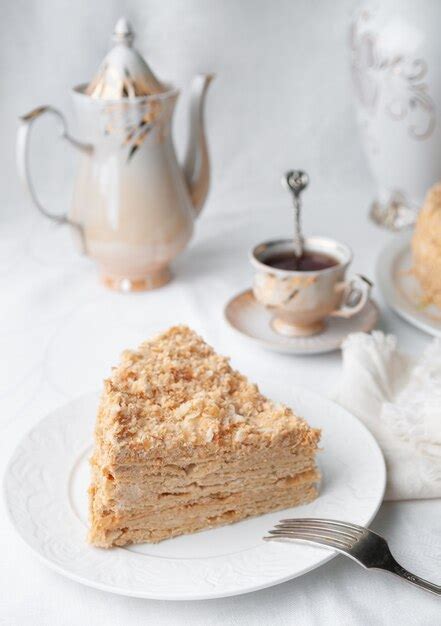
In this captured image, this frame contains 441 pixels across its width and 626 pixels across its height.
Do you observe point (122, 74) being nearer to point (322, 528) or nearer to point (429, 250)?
point (429, 250)

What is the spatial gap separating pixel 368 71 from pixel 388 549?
1.28 meters

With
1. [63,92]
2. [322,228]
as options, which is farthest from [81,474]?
[63,92]

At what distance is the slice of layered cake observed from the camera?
3.73ft

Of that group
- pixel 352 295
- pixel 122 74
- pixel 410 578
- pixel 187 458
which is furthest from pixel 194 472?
pixel 122 74

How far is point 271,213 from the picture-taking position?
2.35 meters

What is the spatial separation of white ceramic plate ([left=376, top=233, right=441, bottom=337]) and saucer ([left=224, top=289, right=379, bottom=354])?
0.16 feet

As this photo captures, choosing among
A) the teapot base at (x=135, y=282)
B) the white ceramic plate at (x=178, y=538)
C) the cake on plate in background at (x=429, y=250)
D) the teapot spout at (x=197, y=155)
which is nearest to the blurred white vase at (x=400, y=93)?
the cake on plate in background at (x=429, y=250)

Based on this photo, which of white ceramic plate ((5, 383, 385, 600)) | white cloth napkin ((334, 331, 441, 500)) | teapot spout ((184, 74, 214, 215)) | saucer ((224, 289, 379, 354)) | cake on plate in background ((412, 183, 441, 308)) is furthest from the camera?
teapot spout ((184, 74, 214, 215))

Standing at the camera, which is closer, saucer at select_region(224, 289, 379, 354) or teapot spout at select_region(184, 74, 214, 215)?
saucer at select_region(224, 289, 379, 354)

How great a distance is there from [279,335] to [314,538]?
63cm

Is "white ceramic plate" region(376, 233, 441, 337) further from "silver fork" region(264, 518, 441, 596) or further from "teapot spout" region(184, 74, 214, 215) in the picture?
"silver fork" region(264, 518, 441, 596)

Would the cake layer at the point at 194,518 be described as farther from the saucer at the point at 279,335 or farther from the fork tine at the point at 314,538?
the saucer at the point at 279,335

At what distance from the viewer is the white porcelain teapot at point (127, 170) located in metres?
1.74

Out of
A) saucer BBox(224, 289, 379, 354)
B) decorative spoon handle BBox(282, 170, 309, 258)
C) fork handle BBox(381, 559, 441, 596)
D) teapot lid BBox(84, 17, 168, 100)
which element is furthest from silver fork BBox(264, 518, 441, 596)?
teapot lid BBox(84, 17, 168, 100)
